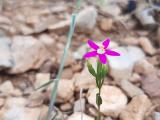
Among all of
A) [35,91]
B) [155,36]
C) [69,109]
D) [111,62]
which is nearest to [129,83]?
[111,62]

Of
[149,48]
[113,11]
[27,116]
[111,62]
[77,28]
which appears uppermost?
[113,11]

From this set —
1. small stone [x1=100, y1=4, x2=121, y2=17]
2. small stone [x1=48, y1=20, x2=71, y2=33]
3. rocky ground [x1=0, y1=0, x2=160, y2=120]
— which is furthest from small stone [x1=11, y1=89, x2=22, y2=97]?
small stone [x1=100, y1=4, x2=121, y2=17]

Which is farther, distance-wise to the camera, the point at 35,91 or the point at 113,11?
the point at 113,11

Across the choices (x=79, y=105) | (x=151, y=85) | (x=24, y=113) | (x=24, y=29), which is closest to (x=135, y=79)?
(x=151, y=85)

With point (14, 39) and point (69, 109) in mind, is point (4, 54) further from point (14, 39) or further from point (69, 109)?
point (69, 109)

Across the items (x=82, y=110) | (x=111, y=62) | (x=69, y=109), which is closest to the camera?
(x=82, y=110)

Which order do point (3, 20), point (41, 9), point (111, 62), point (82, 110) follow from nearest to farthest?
point (82, 110) < point (111, 62) < point (3, 20) < point (41, 9)
